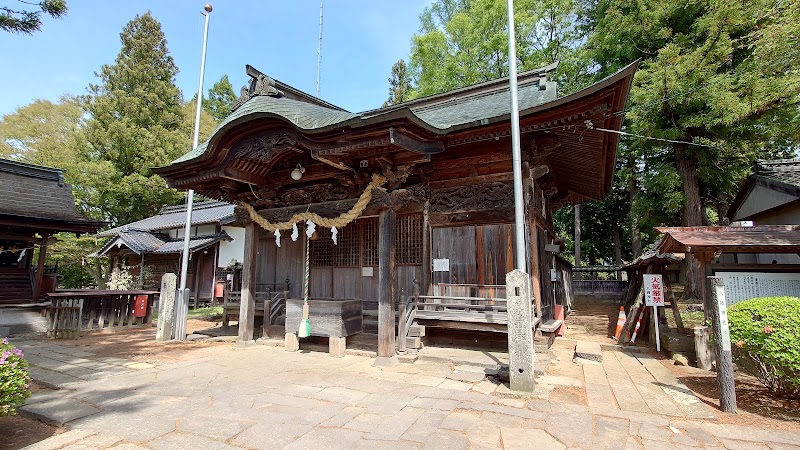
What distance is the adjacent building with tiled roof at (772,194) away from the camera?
11.9 meters

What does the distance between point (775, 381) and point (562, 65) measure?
1897 centimetres

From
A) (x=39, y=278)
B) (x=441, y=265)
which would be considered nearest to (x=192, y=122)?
(x=39, y=278)

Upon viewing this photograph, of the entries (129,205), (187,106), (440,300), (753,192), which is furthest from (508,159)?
(187,106)

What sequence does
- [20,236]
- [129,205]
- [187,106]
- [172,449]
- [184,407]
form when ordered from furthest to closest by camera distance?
[187,106] < [129,205] < [20,236] < [184,407] < [172,449]

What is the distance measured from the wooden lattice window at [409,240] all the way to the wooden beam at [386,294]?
123cm

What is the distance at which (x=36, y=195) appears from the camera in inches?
533

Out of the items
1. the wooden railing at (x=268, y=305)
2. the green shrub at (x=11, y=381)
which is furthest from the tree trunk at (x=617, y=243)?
the green shrub at (x=11, y=381)

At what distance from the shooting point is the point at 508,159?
23.7 feet

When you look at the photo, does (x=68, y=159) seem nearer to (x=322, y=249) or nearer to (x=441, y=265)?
(x=322, y=249)

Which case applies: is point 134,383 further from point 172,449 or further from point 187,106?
point 187,106

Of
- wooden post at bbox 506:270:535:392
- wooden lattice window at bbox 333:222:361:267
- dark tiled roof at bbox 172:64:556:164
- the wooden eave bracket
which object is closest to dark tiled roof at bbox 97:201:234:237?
wooden lattice window at bbox 333:222:361:267

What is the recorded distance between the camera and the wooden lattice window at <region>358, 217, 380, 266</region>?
8852 millimetres

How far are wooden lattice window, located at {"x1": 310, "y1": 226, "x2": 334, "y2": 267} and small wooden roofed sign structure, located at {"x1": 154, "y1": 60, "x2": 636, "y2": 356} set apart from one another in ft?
0.09

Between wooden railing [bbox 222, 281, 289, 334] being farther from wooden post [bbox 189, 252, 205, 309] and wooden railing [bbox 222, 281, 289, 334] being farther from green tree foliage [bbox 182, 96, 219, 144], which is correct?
green tree foliage [bbox 182, 96, 219, 144]
